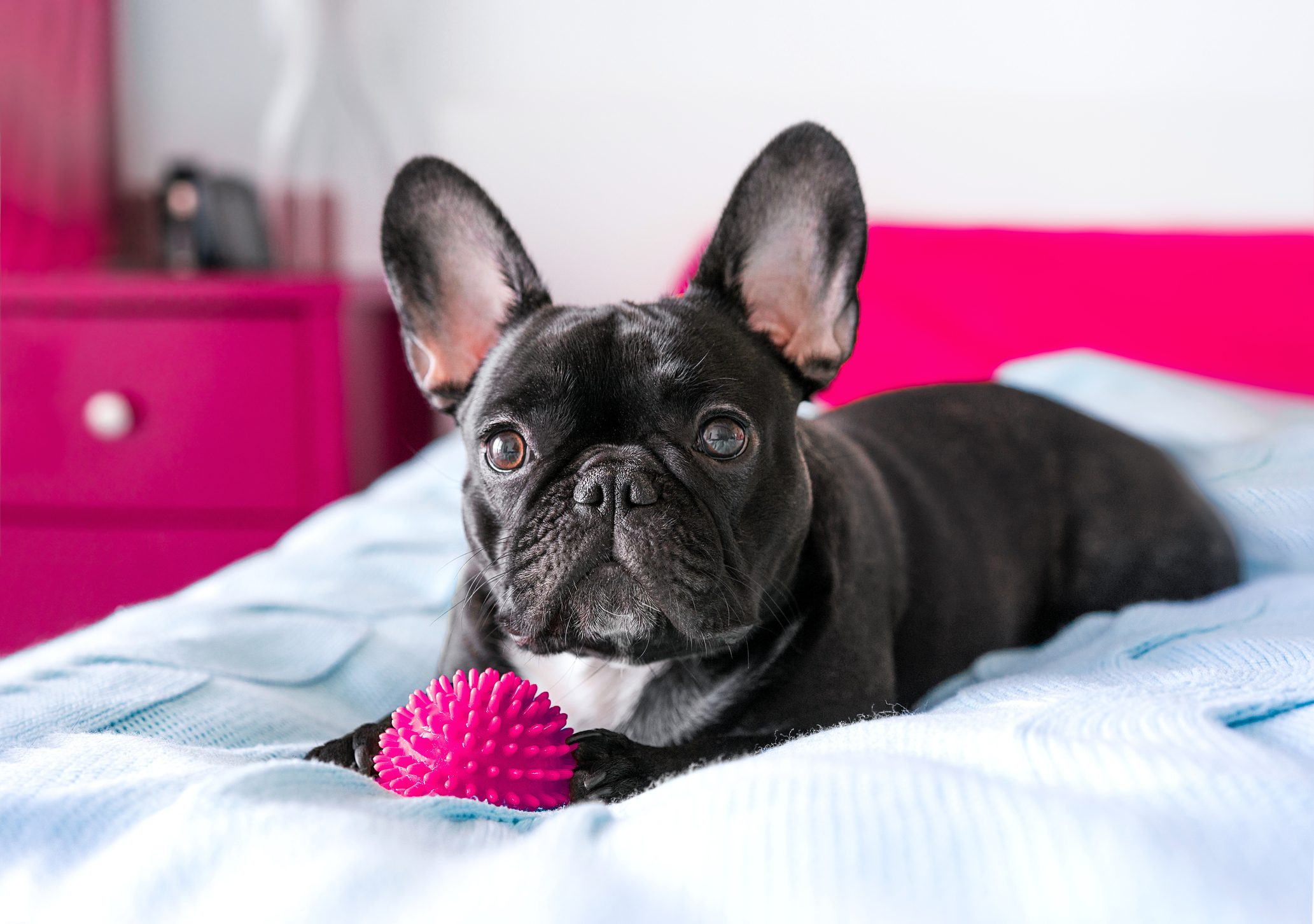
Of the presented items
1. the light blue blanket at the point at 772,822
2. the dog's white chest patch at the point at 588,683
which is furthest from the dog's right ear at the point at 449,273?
the light blue blanket at the point at 772,822

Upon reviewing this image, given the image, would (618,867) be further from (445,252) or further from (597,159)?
(597,159)

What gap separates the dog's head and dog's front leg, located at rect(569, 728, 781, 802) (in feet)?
0.33

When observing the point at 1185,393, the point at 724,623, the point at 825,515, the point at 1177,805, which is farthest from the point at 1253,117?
the point at 1177,805

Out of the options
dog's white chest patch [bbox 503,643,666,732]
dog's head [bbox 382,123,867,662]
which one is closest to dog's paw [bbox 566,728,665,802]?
dog's head [bbox 382,123,867,662]

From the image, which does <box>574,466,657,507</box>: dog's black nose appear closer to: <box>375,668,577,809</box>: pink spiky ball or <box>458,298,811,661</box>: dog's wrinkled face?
<box>458,298,811,661</box>: dog's wrinkled face

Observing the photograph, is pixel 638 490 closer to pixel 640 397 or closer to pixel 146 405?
pixel 640 397

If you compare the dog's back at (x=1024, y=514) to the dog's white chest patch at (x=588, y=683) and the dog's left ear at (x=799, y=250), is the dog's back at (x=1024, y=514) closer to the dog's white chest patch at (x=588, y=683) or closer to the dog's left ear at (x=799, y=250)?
the dog's left ear at (x=799, y=250)

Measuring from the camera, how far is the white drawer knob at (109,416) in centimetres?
235

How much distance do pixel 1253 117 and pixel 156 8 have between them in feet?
9.93

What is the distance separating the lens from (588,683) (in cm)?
112

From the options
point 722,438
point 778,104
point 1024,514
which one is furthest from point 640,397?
point 778,104

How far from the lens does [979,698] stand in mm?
942

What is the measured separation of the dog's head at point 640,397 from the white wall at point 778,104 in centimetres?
181

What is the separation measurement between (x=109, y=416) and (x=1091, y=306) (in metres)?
2.18
